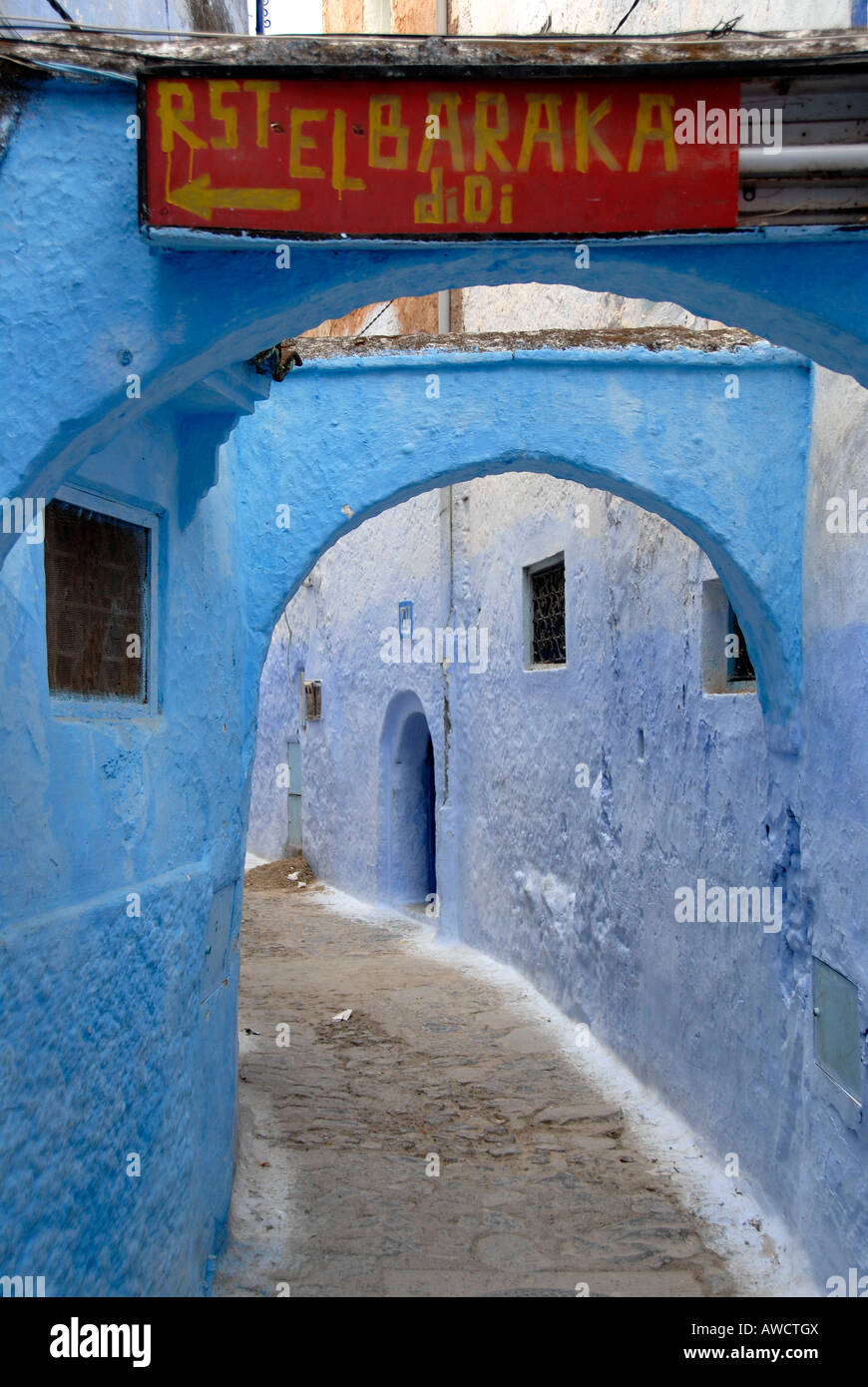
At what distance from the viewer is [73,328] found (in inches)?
100

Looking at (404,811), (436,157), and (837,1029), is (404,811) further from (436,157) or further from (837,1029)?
(436,157)

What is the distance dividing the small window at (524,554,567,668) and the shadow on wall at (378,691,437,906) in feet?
10.8

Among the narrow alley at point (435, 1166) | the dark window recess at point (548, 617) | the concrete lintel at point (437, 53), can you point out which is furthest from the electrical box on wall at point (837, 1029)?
the dark window recess at point (548, 617)

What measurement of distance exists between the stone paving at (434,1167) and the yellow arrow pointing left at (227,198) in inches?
147

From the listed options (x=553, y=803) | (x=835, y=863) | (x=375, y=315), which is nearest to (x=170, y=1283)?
(x=835, y=863)

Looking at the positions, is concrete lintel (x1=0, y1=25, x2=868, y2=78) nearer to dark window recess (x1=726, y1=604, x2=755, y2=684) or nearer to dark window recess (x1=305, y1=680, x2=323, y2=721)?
dark window recess (x1=726, y1=604, x2=755, y2=684)

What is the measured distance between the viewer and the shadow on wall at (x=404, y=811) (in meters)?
12.2

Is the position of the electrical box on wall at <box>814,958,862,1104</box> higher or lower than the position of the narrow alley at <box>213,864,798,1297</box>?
higher

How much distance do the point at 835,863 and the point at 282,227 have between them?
285cm

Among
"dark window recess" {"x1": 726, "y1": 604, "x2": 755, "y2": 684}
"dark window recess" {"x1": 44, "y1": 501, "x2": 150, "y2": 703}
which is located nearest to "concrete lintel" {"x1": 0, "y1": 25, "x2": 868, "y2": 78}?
"dark window recess" {"x1": 44, "y1": 501, "x2": 150, "y2": 703}

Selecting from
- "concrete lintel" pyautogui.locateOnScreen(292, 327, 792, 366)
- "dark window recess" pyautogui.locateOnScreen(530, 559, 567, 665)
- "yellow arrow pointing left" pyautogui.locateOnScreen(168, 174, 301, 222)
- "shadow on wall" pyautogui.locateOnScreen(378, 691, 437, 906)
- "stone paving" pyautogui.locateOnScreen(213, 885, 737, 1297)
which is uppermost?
"concrete lintel" pyautogui.locateOnScreen(292, 327, 792, 366)

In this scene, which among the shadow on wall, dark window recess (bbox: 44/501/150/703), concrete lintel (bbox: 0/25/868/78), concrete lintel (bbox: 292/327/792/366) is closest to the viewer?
concrete lintel (bbox: 0/25/868/78)

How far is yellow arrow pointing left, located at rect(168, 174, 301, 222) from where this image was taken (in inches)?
98.9

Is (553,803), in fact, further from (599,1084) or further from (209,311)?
(209,311)
